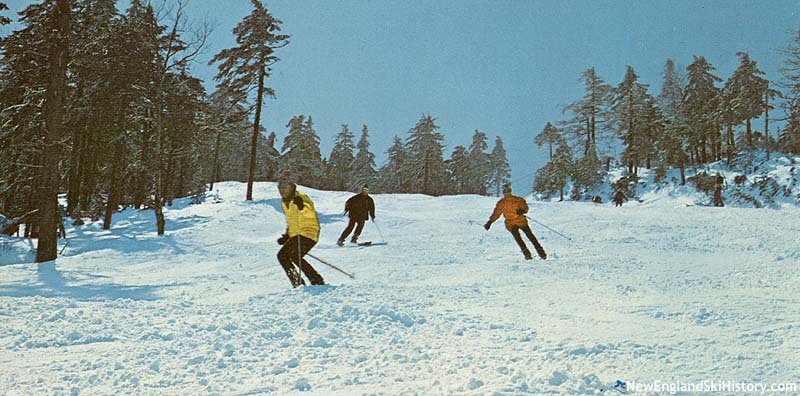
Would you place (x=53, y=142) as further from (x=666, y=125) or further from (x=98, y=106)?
(x=666, y=125)

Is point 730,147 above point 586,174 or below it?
above

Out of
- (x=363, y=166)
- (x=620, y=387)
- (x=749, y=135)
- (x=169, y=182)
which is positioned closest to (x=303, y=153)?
(x=363, y=166)

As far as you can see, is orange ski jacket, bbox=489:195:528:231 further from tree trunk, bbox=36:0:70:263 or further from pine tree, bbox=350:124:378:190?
pine tree, bbox=350:124:378:190

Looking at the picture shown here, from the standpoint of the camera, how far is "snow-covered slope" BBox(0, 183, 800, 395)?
393cm

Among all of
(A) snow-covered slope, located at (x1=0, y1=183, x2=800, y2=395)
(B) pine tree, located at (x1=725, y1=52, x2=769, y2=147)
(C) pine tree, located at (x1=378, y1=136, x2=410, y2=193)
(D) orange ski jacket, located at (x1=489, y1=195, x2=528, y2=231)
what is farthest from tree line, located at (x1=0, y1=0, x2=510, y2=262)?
(B) pine tree, located at (x1=725, y1=52, x2=769, y2=147)

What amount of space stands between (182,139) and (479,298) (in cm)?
3046

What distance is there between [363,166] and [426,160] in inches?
515

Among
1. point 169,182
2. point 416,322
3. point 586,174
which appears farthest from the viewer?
point 586,174

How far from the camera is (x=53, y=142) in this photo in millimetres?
12891

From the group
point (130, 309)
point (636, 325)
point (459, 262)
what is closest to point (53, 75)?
point (130, 309)

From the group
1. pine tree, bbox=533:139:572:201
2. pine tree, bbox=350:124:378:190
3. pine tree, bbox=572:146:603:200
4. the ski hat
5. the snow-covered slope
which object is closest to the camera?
the snow-covered slope

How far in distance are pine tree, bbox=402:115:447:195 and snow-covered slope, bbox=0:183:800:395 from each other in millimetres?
46235

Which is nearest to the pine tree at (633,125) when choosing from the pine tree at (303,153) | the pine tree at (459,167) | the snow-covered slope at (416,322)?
the pine tree at (459,167)

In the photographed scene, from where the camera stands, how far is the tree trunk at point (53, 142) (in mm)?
13031
